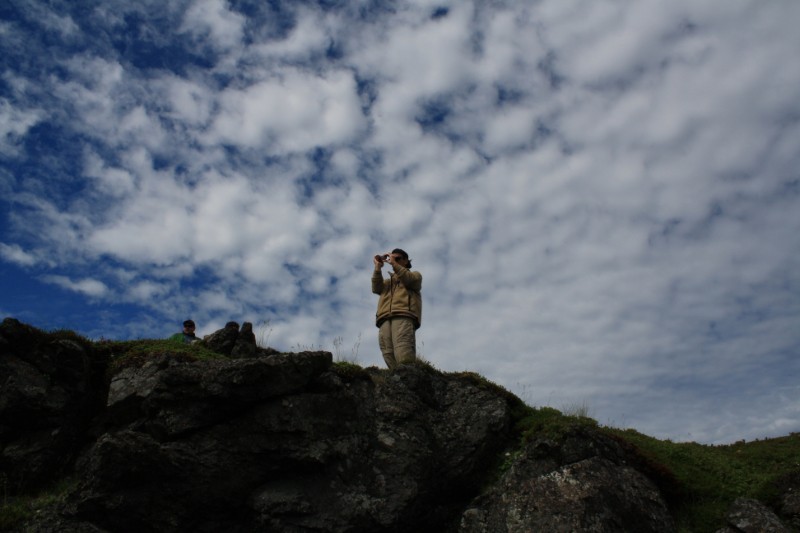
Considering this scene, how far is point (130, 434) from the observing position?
447 inches

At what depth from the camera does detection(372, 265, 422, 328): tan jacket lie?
54.1ft

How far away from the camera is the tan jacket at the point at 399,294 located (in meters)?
16.5

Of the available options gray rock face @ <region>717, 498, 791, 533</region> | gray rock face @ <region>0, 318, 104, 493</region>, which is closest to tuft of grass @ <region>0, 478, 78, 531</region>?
gray rock face @ <region>0, 318, 104, 493</region>

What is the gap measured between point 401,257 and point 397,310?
80.0 inches

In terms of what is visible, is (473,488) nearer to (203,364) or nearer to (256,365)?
(256,365)

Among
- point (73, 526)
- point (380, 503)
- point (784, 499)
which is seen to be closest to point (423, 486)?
point (380, 503)

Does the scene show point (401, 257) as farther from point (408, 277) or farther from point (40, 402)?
point (40, 402)

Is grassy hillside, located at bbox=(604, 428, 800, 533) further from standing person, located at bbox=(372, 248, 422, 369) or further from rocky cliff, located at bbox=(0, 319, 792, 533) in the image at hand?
standing person, located at bbox=(372, 248, 422, 369)

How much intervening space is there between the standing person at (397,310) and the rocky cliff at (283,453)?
6.05 ft

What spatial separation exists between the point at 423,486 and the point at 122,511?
20.1 ft

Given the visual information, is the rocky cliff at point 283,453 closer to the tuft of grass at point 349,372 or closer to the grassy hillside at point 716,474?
the tuft of grass at point 349,372

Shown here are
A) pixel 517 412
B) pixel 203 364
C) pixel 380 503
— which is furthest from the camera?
pixel 517 412

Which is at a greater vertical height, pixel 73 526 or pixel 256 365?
pixel 256 365

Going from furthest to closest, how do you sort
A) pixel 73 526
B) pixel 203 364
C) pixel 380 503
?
pixel 203 364
pixel 380 503
pixel 73 526
